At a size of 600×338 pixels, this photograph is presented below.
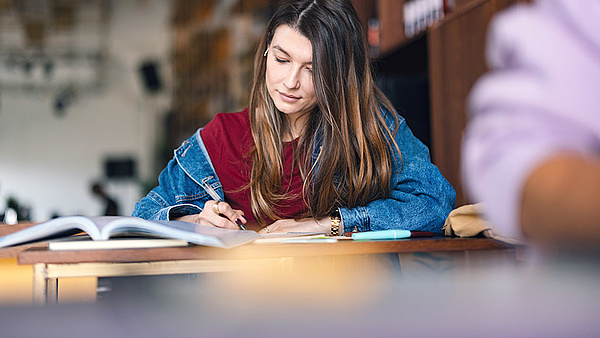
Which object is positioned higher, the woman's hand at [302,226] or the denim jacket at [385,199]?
the denim jacket at [385,199]

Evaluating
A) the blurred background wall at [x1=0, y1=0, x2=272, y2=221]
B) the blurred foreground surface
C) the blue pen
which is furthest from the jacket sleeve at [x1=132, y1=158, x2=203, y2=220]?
the blurred background wall at [x1=0, y1=0, x2=272, y2=221]

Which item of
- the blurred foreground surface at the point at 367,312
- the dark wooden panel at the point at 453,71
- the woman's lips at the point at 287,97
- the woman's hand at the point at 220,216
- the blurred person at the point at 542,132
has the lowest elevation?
the woman's hand at the point at 220,216

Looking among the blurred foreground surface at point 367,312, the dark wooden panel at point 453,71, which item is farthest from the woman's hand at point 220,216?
the dark wooden panel at point 453,71

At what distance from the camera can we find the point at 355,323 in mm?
140

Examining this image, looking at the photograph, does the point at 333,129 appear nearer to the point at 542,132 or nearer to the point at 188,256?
the point at 188,256

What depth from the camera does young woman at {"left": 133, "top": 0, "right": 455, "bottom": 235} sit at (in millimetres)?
1229

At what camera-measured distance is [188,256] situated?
73 cm

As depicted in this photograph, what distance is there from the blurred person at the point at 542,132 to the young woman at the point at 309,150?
0.99 meters

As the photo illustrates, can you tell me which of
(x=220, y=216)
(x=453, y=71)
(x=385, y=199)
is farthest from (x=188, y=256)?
(x=453, y=71)

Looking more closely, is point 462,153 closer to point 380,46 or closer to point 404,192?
point 404,192

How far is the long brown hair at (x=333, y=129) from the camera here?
1271mm

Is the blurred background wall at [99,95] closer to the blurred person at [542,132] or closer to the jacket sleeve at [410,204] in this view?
the jacket sleeve at [410,204]

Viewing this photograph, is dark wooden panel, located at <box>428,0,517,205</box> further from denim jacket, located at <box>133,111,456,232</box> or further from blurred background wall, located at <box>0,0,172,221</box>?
blurred background wall, located at <box>0,0,172,221</box>

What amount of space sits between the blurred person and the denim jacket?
3.18ft
